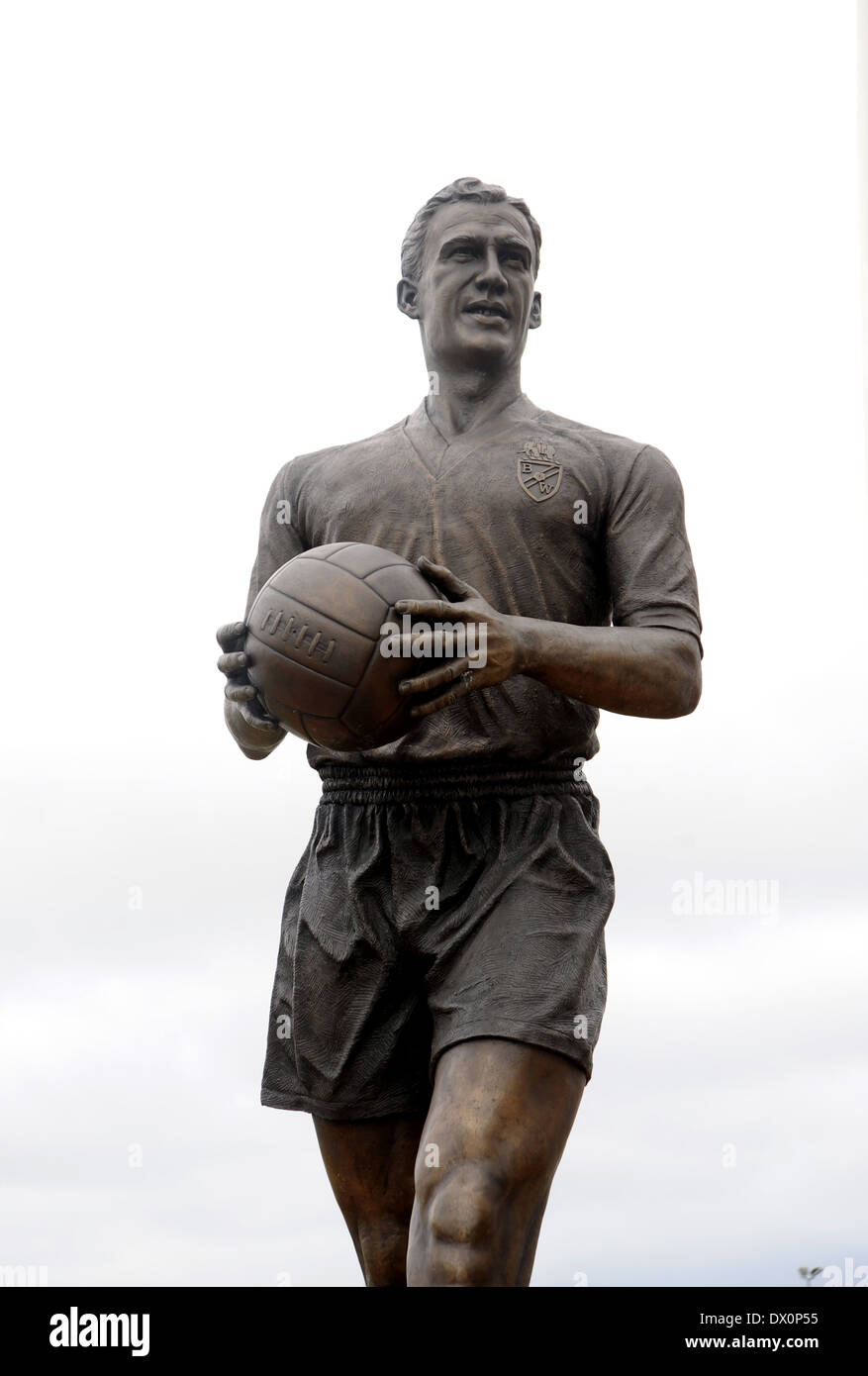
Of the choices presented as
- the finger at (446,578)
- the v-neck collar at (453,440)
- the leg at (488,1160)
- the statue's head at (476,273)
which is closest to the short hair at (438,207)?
the statue's head at (476,273)

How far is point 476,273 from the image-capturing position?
739 centimetres

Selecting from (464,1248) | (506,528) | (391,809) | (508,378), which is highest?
(508,378)

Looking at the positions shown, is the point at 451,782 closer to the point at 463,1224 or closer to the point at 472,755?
the point at 472,755

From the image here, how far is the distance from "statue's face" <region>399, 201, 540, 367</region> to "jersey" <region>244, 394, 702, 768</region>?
26 centimetres

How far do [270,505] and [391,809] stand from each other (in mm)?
1266

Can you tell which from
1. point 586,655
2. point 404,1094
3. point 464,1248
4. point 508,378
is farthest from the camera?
point 508,378

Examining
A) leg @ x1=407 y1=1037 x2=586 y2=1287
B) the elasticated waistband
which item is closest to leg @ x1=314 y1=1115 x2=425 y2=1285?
leg @ x1=407 y1=1037 x2=586 y2=1287

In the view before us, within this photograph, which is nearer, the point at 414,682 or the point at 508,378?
the point at 414,682

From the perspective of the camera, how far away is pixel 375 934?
277 inches

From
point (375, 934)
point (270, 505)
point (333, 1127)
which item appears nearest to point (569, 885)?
point (375, 934)

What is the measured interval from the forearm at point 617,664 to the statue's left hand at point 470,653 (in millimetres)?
60

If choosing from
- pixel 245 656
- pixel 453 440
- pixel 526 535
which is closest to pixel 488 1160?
pixel 245 656

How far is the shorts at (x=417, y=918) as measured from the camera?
6.79 m

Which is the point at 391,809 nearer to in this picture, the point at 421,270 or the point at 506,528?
the point at 506,528
